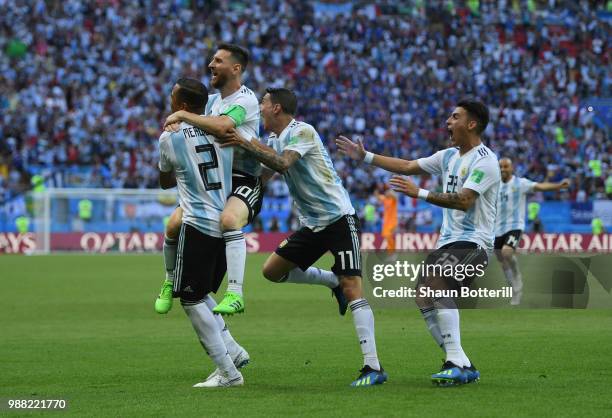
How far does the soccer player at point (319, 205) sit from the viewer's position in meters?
9.43

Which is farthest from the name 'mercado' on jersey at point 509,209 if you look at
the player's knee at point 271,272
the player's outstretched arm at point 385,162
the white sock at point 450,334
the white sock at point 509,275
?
the white sock at point 450,334

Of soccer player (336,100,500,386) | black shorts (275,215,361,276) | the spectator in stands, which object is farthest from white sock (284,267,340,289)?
the spectator in stands

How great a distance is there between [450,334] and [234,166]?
2.31 meters

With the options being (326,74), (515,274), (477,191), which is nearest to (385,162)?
(477,191)

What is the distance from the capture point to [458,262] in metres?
9.45

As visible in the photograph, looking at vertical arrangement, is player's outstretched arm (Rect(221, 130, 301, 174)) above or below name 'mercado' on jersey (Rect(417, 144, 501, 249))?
above

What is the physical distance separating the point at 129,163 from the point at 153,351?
30.1 m

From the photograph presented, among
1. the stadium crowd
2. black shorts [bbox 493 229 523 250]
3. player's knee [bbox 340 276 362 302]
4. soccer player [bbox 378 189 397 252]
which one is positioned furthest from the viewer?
the stadium crowd

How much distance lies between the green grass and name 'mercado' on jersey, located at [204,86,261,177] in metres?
1.84

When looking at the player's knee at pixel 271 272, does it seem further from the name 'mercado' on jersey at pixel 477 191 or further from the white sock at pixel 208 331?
the name 'mercado' on jersey at pixel 477 191

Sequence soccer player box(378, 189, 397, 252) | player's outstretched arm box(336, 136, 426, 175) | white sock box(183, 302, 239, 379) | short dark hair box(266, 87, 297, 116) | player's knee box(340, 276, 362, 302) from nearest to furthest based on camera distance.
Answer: white sock box(183, 302, 239, 379), player's knee box(340, 276, 362, 302), short dark hair box(266, 87, 297, 116), player's outstretched arm box(336, 136, 426, 175), soccer player box(378, 189, 397, 252)

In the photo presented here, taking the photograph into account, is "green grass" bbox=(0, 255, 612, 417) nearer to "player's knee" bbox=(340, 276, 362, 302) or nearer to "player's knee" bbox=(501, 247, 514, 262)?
"player's knee" bbox=(340, 276, 362, 302)

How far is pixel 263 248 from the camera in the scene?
126 feet

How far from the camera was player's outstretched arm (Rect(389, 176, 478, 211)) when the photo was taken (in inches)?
356
